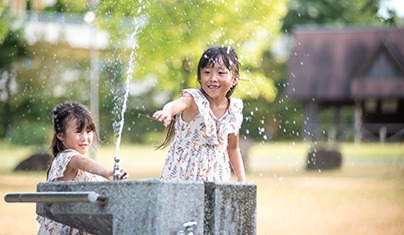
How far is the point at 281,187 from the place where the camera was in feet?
71.1

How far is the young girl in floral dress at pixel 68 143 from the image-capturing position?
6.03 meters

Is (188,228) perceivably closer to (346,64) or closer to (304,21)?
(346,64)

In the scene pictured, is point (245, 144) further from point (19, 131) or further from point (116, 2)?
point (19, 131)

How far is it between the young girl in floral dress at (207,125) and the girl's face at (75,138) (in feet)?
1.57

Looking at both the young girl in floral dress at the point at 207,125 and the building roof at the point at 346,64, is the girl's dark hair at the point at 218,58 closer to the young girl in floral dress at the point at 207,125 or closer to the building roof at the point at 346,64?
the young girl in floral dress at the point at 207,125

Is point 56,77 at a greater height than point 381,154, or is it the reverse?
point 56,77

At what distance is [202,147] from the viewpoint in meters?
6.53

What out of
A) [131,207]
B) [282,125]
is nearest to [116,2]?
[131,207]

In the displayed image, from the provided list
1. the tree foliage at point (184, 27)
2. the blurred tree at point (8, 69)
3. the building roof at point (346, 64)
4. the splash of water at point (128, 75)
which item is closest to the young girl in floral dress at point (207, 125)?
the splash of water at point (128, 75)

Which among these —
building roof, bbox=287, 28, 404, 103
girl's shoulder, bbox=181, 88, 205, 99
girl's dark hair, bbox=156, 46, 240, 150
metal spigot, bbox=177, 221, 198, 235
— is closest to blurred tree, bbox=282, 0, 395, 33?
building roof, bbox=287, 28, 404, 103

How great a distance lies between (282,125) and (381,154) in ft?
62.8

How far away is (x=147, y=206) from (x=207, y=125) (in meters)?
1.60

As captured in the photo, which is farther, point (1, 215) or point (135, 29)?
point (135, 29)

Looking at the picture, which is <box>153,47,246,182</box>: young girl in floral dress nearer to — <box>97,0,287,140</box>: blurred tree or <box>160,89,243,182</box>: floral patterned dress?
<box>160,89,243,182</box>: floral patterned dress
